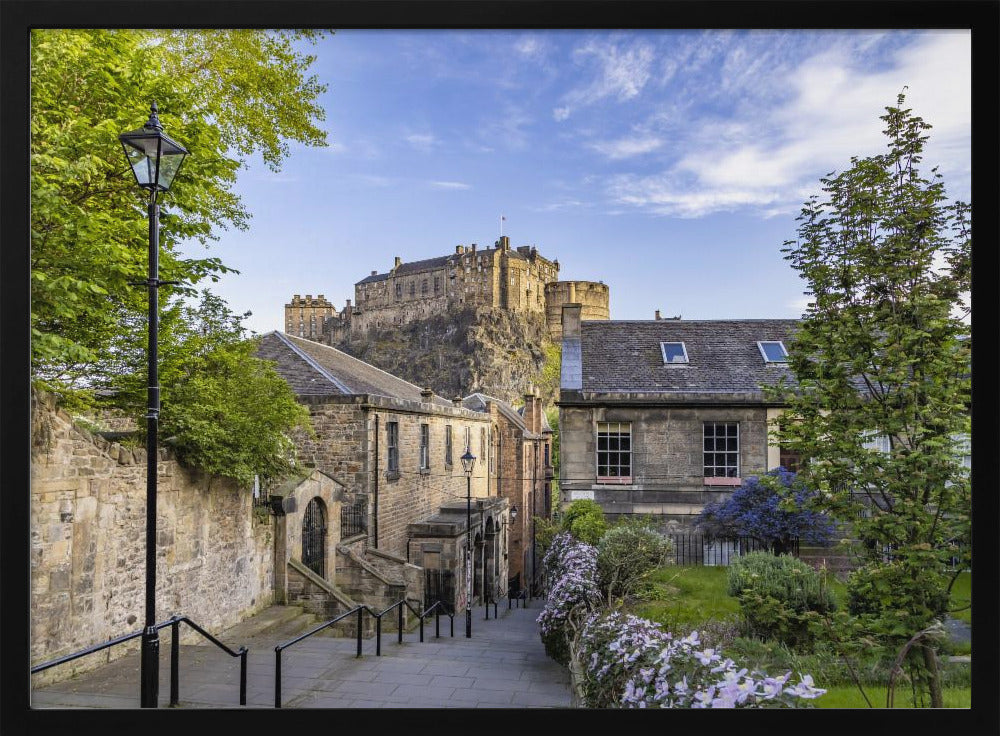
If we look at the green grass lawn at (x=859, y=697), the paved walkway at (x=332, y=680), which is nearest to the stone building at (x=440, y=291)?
the paved walkway at (x=332, y=680)

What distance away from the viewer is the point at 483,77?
4.07 m

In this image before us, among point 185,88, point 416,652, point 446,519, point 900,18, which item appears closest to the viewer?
point 900,18

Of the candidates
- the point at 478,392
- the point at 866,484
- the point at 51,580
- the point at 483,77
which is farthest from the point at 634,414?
the point at 51,580

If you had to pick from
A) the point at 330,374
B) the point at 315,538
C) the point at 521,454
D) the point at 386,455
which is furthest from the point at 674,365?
the point at 315,538

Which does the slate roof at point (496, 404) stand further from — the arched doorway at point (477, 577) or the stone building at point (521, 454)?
the arched doorway at point (477, 577)

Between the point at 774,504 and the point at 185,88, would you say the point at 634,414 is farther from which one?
the point at 185,88

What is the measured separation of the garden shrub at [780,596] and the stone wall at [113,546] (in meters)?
5.27

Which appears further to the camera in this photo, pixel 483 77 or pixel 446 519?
pixel 446 519

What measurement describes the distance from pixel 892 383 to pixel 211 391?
624 centimetres

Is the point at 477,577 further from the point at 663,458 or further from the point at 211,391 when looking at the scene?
the point at 211,391

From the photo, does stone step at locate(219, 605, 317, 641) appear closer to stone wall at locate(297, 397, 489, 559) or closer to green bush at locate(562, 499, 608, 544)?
stone wall at locate(297, 397, 489, 559)

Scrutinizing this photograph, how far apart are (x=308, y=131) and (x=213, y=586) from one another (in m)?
5.05

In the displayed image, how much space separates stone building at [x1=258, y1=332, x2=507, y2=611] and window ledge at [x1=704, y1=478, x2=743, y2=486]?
284 centimetres

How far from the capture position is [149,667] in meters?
3.83
